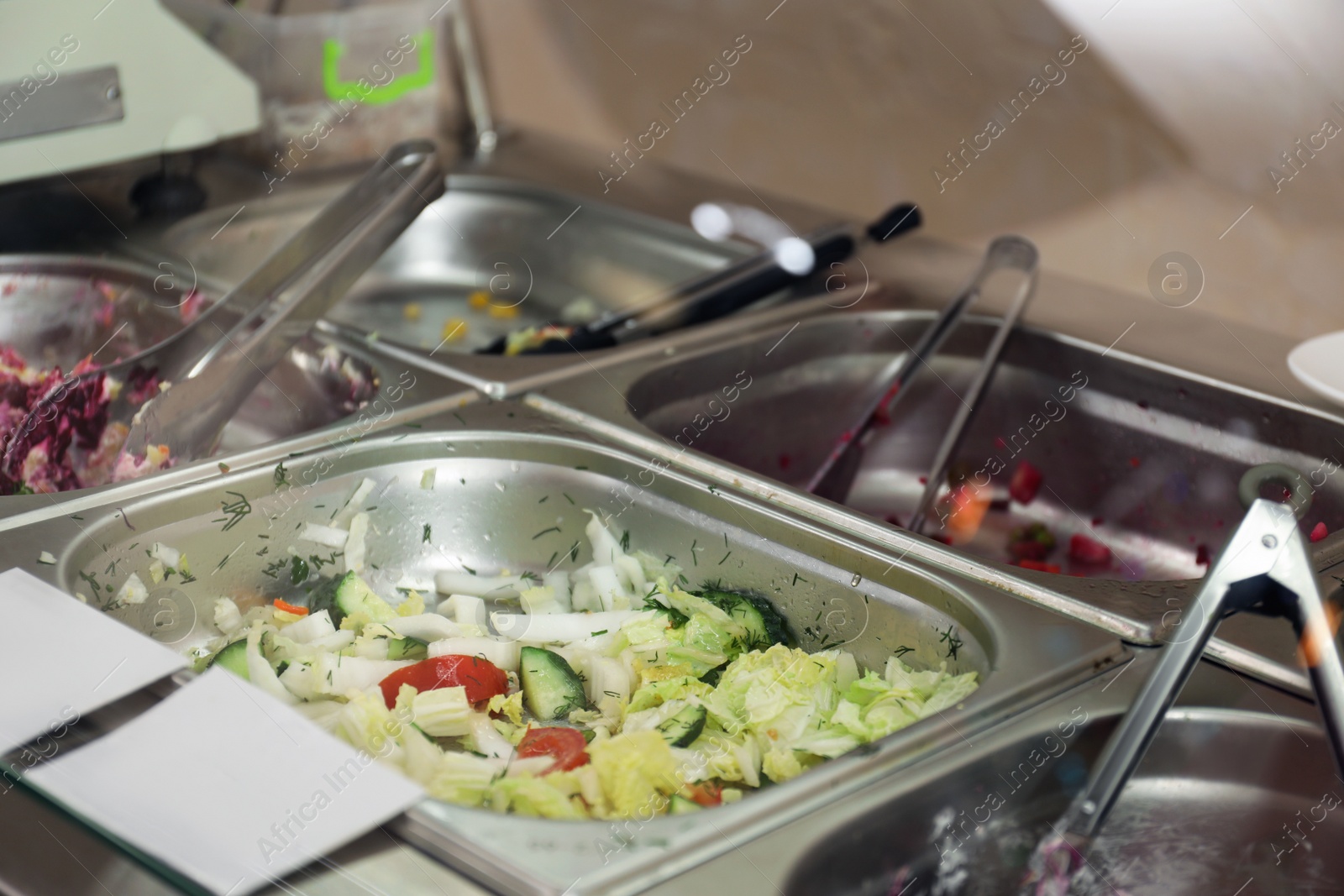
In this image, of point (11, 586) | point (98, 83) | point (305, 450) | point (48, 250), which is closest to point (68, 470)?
point (305, 450)

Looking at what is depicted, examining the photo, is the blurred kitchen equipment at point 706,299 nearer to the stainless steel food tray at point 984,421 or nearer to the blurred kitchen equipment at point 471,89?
the stainless steel food tray at point 984,421

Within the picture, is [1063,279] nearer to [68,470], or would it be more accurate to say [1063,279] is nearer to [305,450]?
[305,450]

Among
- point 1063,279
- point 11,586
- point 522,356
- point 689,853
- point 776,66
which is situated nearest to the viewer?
point 689,853

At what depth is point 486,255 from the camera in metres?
1.98

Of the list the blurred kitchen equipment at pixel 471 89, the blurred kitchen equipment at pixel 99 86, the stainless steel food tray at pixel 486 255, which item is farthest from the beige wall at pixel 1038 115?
the blurred kitchen equipment at pixel 99 86

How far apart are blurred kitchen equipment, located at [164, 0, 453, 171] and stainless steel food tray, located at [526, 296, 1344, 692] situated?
34.6 inches

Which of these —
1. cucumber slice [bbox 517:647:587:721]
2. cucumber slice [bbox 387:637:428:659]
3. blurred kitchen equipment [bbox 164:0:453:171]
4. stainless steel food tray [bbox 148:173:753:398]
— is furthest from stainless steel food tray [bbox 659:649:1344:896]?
blurred kitchen equipment [bbox 164:0:453:171]

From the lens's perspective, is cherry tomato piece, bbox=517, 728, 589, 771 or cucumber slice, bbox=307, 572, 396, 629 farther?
cucumber slice, bbox=307, 572, 396, 629

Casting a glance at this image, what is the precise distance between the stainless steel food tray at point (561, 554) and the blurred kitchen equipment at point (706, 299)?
0.27 m

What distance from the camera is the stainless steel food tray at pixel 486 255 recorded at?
1766 mm

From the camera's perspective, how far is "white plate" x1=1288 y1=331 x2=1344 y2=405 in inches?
44.8

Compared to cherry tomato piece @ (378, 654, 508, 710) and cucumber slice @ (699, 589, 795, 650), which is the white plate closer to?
cucumber slice @ (699, 589, 795, 650)

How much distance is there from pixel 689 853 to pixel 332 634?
1.56ft

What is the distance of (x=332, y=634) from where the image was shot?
39.6 inches
